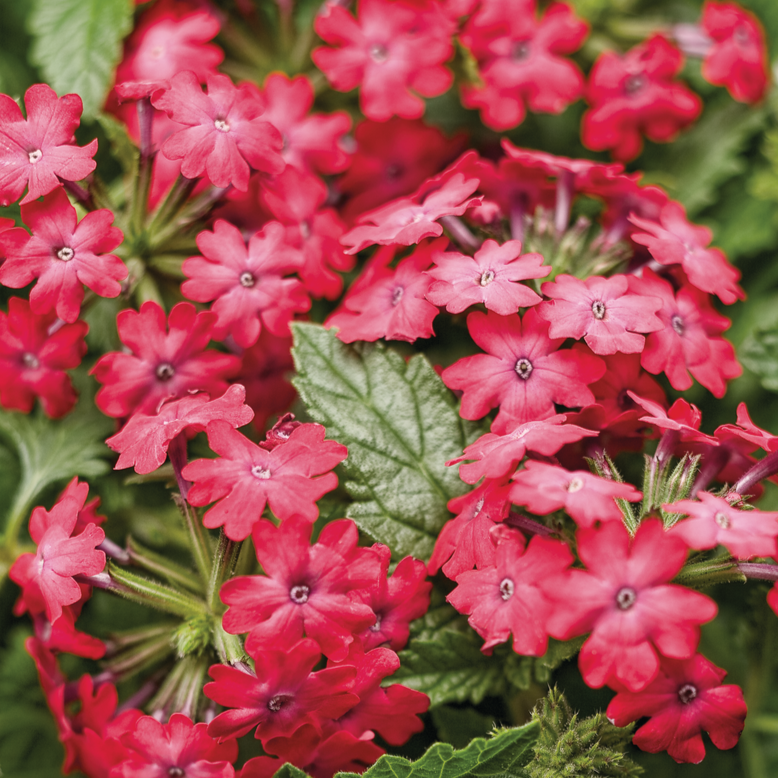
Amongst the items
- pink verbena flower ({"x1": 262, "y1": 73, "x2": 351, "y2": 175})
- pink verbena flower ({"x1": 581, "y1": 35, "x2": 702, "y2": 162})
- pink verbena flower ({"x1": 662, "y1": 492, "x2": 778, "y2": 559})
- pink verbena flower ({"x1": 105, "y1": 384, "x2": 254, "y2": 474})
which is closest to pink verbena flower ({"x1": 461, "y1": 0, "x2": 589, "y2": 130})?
pink verbena flower ({"x1": 581, "y1": 35, "x2": 702, "y2": 162})

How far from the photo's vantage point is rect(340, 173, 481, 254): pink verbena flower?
142 cm

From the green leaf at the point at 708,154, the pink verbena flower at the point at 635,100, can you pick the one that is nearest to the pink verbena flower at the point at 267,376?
the pink verbena flower at the point at 635,100

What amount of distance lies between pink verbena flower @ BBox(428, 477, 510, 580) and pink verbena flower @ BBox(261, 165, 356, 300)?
1.95 ft

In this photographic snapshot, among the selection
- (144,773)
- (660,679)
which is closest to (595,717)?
(660,679)

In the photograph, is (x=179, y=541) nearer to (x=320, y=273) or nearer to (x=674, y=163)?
(x=320, y=273)

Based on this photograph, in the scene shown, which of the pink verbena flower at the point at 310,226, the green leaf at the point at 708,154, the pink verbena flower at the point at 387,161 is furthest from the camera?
the green leaf at the point at 708,154

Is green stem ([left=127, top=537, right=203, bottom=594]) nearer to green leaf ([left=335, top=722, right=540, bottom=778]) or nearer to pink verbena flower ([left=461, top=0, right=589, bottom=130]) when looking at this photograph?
green leaf ([left=335, top=722, right=540, bottom=778])

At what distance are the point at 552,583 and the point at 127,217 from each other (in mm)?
1150

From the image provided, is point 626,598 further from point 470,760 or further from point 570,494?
point 470,760

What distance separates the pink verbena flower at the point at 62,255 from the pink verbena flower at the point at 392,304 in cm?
43

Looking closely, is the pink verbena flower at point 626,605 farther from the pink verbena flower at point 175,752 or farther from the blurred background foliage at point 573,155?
the pink verbena flower at point 175,752

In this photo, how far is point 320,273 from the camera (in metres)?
1.69

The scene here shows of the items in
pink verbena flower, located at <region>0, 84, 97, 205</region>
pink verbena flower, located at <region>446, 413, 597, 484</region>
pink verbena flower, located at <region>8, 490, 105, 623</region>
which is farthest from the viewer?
pink verbena flower, located at <region>0, 84, 97, 205</region>

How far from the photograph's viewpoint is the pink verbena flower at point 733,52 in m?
2.10
